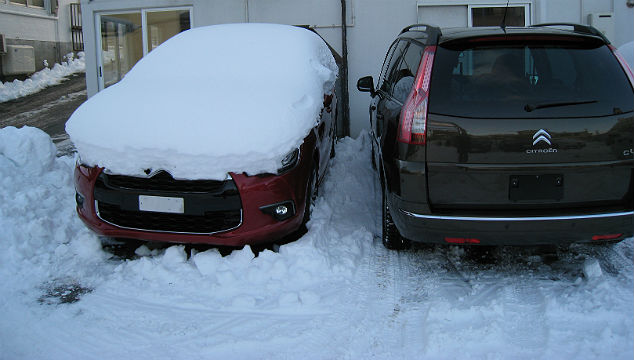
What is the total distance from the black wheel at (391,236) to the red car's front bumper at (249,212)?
67 centimetres

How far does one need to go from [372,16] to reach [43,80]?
1148 centimetres

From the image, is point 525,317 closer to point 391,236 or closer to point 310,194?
point 391,236

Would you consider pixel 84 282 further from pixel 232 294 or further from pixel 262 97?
pixel 262 97

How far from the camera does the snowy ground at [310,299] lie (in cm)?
309

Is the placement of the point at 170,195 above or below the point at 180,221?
above

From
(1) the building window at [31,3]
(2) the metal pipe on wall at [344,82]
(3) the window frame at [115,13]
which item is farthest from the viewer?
(1) the building window at [31,3]

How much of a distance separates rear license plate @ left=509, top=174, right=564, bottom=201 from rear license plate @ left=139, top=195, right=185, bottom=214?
2.27 m

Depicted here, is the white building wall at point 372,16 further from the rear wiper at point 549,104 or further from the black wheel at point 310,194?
the rear wiper at point 549,104

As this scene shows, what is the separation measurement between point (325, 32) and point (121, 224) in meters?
5.88

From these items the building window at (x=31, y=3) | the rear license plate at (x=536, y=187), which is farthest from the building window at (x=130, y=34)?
the building window at (x=31, y=3)

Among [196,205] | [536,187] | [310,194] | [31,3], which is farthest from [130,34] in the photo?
[31,3]

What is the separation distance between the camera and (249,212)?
13.0ft

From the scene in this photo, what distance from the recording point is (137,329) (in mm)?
3328

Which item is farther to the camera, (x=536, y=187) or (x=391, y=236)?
(x=391, y=236)
